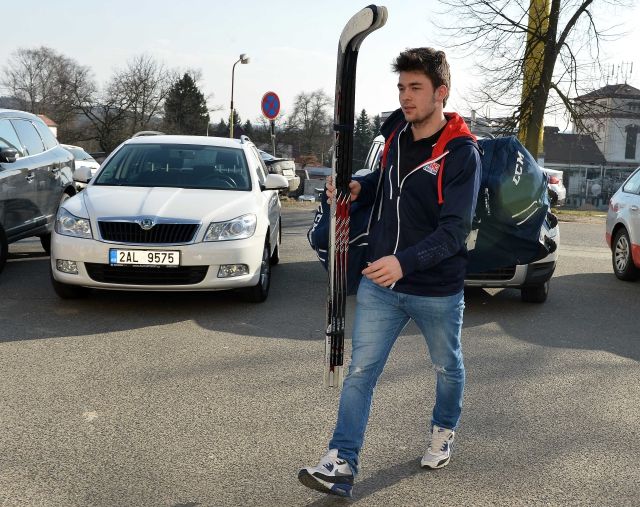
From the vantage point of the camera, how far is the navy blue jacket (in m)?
3.04

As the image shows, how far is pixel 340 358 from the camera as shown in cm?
341

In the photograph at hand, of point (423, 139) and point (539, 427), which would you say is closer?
point (423, 139)

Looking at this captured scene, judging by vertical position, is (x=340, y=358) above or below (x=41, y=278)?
above

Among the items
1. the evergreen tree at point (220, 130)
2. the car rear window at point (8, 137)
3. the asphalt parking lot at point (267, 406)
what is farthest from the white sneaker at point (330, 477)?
the evergreen tree at point (220, 130)

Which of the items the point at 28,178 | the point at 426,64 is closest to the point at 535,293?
the point at 426,64

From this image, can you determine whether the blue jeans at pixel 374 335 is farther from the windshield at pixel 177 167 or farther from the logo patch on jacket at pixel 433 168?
the windshield at pixel 177 167

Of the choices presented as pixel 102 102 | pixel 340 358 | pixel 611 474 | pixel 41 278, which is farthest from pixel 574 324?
pixel 102 102

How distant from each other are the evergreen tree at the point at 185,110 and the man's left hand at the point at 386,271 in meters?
82.4

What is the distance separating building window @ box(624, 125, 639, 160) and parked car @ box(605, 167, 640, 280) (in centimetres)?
7440

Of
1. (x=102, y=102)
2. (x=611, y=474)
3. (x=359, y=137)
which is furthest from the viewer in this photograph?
(x=359, y=137)

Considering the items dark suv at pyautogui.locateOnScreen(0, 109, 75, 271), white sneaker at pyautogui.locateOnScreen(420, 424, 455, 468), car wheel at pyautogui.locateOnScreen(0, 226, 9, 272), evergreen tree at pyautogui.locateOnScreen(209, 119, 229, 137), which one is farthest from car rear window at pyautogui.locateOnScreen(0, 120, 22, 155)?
evergreen tree at pyautogui.locateOnScreen(209, 119, 229, 137)

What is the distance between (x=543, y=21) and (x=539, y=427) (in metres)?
19.2

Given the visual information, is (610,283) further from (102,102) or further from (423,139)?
(102,102)

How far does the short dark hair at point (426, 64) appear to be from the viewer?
Answer: 10.2 feet
